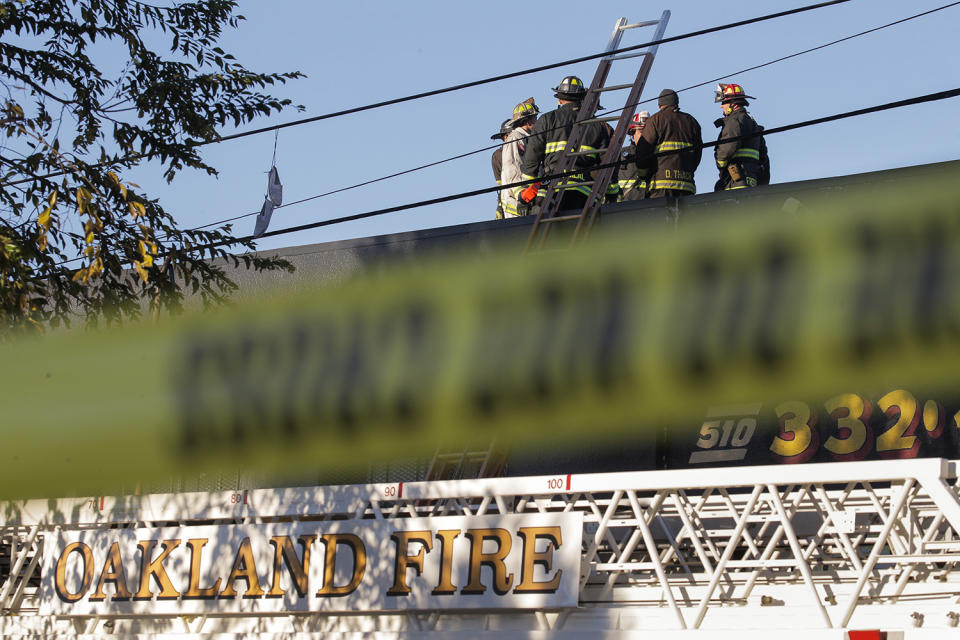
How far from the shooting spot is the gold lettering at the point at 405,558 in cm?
907

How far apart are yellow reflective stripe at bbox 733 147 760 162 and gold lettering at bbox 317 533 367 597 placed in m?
5.96

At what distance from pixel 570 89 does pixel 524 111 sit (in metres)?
1.02

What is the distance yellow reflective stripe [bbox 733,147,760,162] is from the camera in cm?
1305

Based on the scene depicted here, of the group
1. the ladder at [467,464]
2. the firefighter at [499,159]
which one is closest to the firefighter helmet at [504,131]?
the firefighter at [499,159]

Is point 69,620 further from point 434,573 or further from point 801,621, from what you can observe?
point 801,621

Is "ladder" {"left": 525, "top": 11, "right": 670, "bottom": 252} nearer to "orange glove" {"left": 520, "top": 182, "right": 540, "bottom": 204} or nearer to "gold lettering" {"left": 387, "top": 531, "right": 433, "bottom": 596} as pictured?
"orange glove" {"left": 520, "top": 182, "right": 540, "bottom": 204}

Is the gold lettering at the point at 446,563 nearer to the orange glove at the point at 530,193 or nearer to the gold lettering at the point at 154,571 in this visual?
the gold lettering at the point at 154,571

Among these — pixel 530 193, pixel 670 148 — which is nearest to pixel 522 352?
pixel 530 193

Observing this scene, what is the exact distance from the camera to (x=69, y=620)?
1047cm

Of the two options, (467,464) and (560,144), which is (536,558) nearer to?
(467,464)

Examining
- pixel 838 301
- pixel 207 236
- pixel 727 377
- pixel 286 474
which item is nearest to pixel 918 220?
pixel 838 301

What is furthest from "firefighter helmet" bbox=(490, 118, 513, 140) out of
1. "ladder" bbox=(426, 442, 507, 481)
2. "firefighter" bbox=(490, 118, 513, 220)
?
"ladder" bbox=(426, 442, 507, 481)

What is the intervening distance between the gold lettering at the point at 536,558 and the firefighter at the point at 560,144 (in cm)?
462

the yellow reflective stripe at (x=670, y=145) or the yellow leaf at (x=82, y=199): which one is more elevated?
the yellow reflective stripe at (x=670, y=145)
